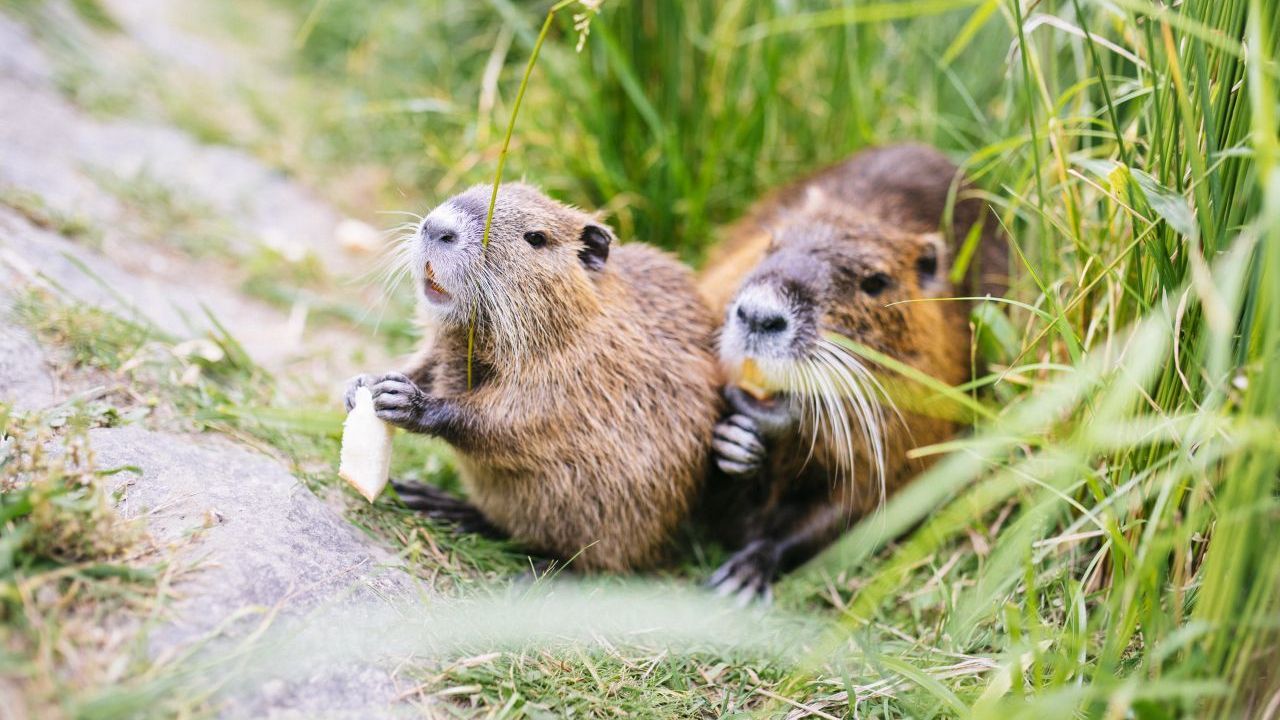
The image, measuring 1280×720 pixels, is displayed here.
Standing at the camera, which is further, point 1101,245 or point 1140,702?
point 1101,245

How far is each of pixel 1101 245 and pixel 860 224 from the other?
752 millimetres

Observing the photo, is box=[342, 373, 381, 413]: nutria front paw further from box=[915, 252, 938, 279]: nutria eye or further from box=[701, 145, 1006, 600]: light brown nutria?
box=[915, 252, 938, 279]: nutria eye

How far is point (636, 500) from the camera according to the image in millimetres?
2670

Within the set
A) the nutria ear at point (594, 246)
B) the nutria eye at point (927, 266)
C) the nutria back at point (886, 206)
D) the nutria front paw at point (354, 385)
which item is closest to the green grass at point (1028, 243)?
the nutria back at point (886, 206)

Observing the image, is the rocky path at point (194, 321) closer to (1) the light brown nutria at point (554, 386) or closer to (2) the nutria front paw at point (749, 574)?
(1) the light brown nutria at point (554, 386)

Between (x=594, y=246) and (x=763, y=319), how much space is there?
1.73 feet

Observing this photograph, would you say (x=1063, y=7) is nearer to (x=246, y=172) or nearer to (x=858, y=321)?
(x=858, y=321)

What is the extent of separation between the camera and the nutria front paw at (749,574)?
9.09 ft

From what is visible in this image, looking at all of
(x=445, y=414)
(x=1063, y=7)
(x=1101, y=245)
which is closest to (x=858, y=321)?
(x=1101, y=245)

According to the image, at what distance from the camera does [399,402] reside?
2.39m

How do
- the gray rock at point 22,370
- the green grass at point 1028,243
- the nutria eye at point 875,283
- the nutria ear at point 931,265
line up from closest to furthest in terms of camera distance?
the green grass at point 1028,243 < the gray rock at point 22,370 < the nutria eye at point 875,283 < the nutria ear at point 931,265

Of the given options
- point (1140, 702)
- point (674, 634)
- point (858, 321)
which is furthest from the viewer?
point (858, 321)

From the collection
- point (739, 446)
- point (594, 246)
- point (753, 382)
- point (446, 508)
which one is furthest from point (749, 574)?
point (594, 246)

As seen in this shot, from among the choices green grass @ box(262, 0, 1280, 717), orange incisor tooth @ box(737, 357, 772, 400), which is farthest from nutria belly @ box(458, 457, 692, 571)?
green grass @ box(262, 0, 1280, 717)
